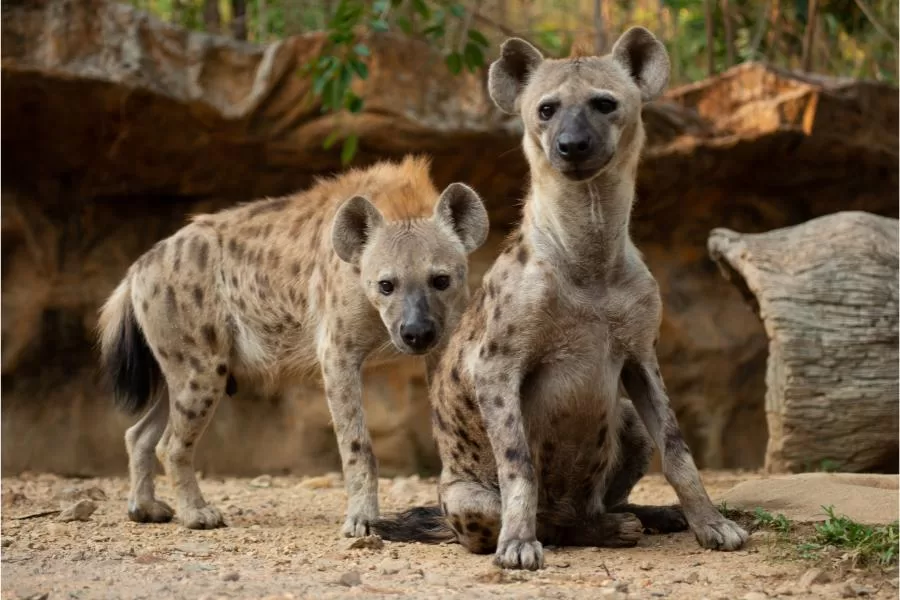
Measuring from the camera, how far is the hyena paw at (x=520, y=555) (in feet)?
12.2

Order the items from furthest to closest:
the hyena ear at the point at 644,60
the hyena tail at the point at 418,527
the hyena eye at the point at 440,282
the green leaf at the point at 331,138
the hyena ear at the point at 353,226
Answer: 1. the green leaf at the point at 331,138
2. the hyena ear at the point at 353,226
3. the hyena eye at the point at 440,282
4. the hyena tail at the point at 418,527
5. the hyena ear at the point at 644,60

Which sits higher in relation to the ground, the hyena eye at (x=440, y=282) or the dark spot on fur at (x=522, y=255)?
the dark spot on fur at (x=522, y=255)

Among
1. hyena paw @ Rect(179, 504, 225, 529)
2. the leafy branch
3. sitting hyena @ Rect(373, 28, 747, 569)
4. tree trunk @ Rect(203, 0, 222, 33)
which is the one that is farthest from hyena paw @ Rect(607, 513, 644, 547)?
tree trunk @ Rect(203, 0, 222, 33)

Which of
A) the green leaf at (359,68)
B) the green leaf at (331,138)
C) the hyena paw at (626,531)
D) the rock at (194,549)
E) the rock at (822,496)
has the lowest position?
the rock at (194,549)

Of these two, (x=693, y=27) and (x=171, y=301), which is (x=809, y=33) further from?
(x=171, y=301)

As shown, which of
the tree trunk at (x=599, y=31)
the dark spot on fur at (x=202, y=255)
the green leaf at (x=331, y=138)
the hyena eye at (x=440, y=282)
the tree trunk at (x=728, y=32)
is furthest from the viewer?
the tree trunk at (x=728, y=32)

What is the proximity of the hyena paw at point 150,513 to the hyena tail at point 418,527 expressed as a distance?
3.72 feet

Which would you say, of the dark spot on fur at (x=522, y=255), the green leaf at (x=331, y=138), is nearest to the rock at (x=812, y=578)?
the dark spot on fur at (x=522, y=255)

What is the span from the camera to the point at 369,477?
487cm

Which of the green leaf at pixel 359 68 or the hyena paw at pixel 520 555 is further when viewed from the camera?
the green leaf at pixel 359 68

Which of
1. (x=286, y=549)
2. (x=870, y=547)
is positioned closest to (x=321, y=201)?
(x=286, y=549)

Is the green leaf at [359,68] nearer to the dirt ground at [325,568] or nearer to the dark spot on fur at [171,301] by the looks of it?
the dark spot on fur at [171,301]

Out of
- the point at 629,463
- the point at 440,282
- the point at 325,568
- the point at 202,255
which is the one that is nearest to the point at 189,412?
the point at 202,255

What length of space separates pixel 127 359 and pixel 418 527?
178 cm
